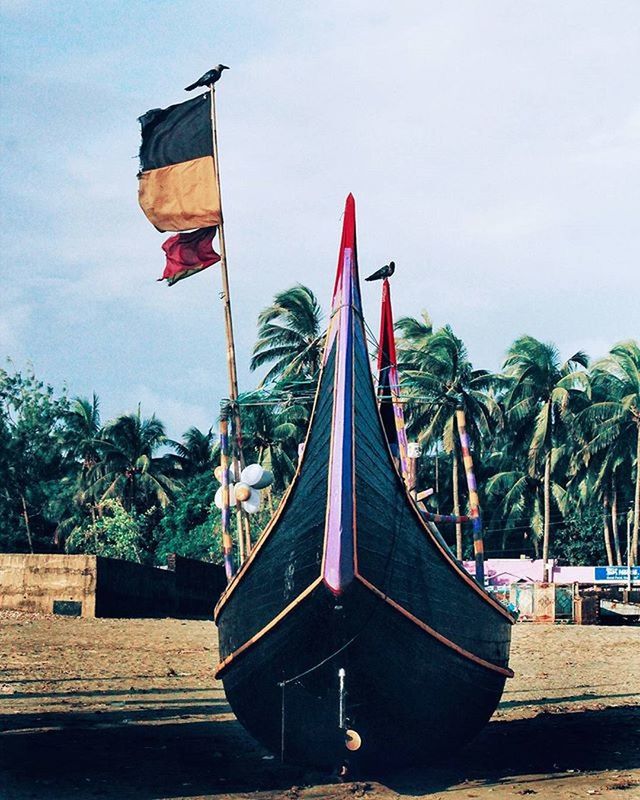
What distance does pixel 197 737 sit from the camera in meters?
11.6

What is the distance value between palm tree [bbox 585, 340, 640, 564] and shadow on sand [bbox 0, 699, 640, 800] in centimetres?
3177

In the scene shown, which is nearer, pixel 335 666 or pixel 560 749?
pixel 335 666

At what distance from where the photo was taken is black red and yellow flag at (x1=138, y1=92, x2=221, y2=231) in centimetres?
1468

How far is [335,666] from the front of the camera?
9.23 m

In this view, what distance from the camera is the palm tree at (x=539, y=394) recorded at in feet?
152

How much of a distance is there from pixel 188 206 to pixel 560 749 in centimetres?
764

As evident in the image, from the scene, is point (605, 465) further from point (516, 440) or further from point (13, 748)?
point (13, 748)

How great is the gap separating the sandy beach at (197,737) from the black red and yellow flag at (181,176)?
5.76m

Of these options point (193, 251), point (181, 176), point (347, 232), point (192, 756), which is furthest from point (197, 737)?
point (181, 176)

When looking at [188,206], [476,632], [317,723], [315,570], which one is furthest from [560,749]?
[188,206]

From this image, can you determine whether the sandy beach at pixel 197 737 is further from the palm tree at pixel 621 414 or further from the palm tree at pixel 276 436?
the palm tree at pixel 621 414

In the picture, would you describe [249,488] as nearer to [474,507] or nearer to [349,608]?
[474,507]

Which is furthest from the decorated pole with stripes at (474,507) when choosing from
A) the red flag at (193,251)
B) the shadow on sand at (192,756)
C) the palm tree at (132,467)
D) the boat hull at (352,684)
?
the palm tree at (132,467)

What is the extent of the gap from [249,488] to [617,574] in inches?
1201
